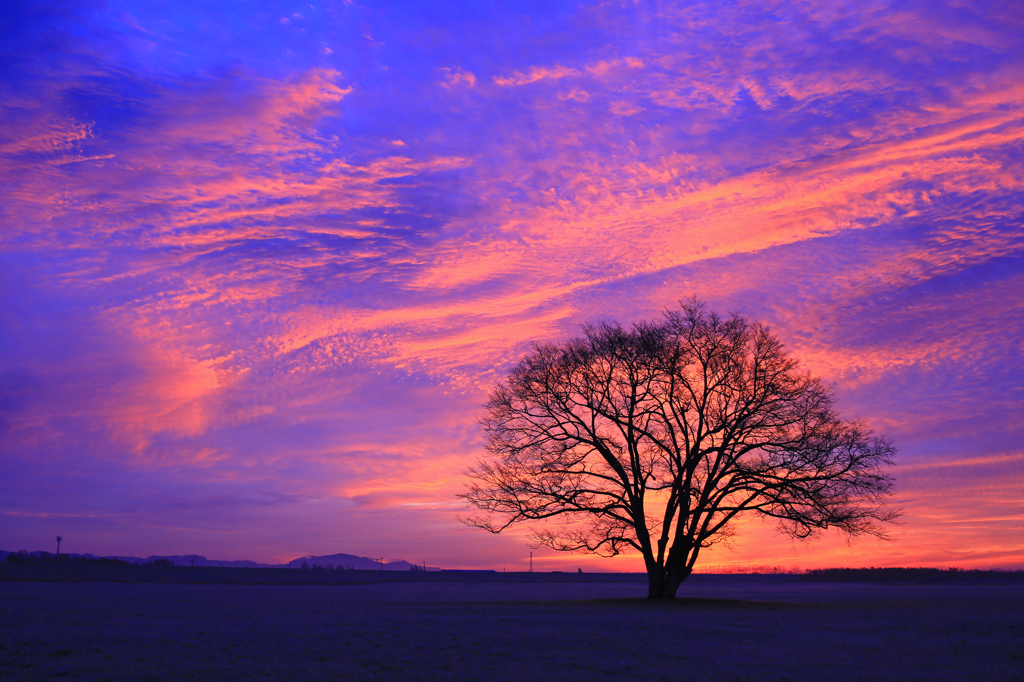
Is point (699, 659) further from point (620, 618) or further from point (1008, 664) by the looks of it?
point (620, 618)

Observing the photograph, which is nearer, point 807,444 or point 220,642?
point 220,642

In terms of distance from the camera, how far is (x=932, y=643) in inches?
744

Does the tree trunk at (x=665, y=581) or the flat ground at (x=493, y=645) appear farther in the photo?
the tree trunk at (x=665, y=581)

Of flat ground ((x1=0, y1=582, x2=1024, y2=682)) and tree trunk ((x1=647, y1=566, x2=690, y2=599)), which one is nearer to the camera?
flat ground ((x1=0, y1=582, x2=1024, y2=682))

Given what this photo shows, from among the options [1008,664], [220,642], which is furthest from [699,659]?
[220,642]

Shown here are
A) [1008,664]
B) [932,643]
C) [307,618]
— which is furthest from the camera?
[307,618]

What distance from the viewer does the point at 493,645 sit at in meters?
17.9

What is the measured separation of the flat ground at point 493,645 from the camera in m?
14.3

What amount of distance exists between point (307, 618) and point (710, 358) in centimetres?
2042

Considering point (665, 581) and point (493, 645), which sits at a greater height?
point (493, 645)

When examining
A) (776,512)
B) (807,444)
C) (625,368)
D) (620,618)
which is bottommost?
(620,618)

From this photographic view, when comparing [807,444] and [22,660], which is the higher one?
[807,444]

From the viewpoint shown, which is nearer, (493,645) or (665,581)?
(493,645)

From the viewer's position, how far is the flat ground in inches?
565
